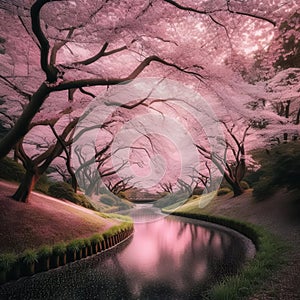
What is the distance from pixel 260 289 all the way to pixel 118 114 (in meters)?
11.5

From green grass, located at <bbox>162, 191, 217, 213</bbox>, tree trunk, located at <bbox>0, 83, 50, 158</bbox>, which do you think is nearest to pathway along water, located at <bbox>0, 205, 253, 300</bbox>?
tree trunk, located at <bbox>0, 83, 50, 158</bbox>

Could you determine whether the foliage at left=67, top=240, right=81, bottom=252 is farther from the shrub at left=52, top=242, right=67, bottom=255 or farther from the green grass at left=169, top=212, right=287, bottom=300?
the green grass at left=169, top=212, right=287, bottom=300

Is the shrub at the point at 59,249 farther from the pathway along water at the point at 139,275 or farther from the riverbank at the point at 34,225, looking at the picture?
the riverbank at the point at 34,225

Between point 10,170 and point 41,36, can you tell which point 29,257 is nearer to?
point 41,36

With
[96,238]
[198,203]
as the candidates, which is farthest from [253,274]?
[198,203]

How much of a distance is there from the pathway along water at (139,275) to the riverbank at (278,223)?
151 cm

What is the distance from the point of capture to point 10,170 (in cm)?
1675

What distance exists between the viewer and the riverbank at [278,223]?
5.54 meters

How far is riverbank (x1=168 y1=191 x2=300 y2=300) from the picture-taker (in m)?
5.54

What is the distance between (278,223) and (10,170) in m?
15.3

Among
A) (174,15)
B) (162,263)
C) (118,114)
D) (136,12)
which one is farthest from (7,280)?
(118,114)

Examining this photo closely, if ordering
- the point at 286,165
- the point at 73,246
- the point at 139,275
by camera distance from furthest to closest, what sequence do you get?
the point at 286,165, the point at 73,246, the point at 139,275

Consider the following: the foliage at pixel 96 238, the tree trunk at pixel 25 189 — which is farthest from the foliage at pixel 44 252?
the tree trunk at pixel 25 189

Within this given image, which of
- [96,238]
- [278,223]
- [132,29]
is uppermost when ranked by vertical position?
[132,29]
